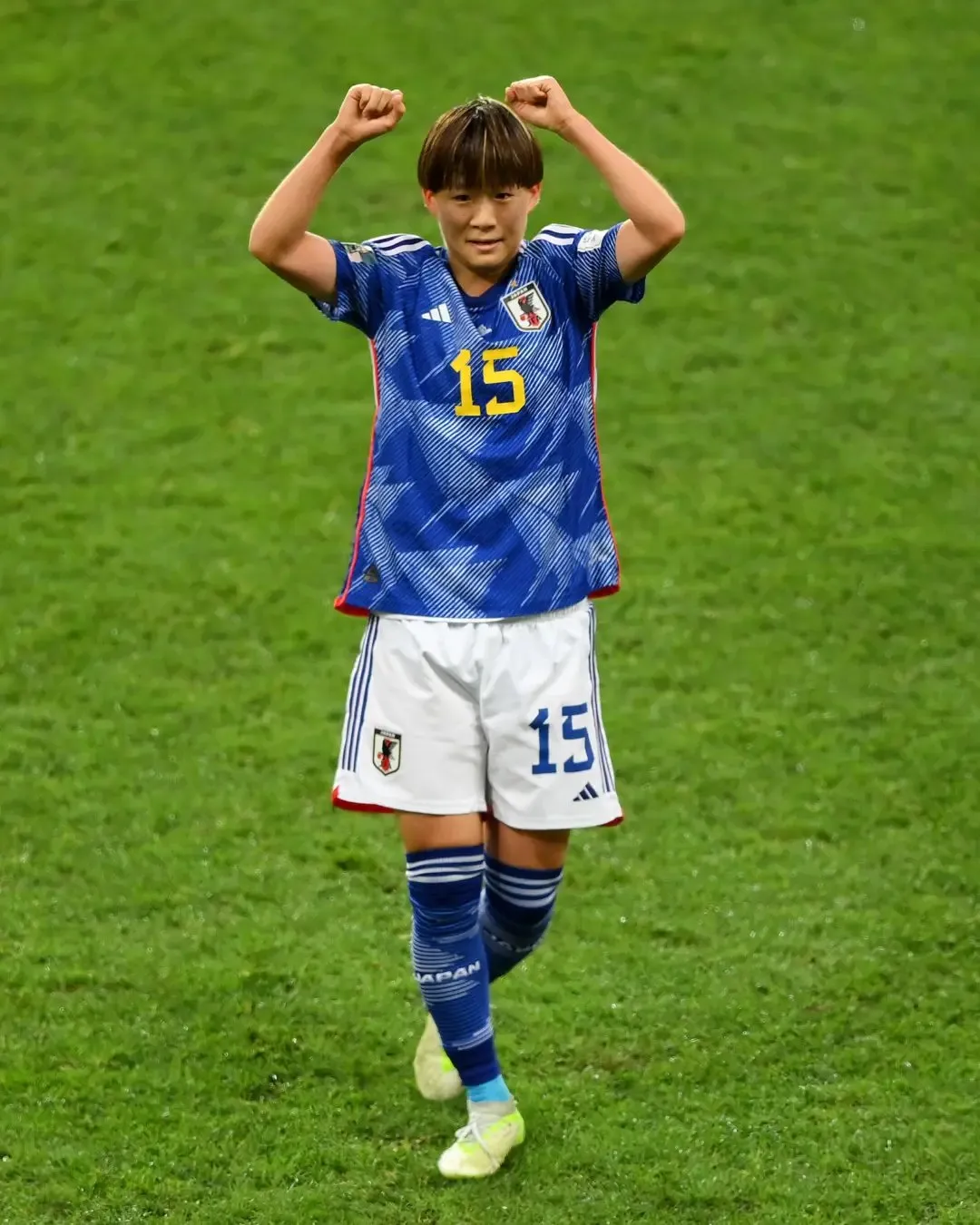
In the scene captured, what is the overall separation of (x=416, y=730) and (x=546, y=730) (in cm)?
24

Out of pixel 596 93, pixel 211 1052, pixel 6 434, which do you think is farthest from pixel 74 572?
pixel 596 93

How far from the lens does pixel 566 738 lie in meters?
3.70

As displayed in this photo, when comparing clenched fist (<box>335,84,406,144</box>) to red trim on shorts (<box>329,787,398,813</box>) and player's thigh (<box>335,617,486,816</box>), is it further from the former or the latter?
red trim on shorts (<box>329,787,398,813</box>)

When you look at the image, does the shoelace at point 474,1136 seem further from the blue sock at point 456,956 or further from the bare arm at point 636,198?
the bare arm at point 636,198

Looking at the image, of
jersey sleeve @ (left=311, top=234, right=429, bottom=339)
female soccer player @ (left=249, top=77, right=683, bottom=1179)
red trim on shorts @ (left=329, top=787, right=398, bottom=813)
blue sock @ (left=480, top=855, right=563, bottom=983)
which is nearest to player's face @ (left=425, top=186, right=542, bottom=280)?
female soccer player @ (left=249, top=77, right=683, bottom=1179)

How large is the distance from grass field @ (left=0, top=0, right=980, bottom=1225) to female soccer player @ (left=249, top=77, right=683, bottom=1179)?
0.66m

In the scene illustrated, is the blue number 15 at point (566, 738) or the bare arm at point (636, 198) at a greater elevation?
the bare arm at point (636, 198)

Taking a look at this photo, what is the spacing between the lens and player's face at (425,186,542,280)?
11.6ft

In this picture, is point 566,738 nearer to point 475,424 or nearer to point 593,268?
point 475,424

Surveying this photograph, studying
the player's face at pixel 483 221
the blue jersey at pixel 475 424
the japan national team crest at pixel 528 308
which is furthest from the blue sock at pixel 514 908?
the player's face at pixel 483 221

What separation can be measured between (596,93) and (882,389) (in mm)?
2492

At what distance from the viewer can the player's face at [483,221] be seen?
11.6ft

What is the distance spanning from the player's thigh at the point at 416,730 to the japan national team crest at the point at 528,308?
58 centimetres

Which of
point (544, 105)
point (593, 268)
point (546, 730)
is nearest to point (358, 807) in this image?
point (546, 730)
